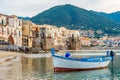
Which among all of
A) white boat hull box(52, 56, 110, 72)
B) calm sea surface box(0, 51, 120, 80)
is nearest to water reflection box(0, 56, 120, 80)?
calm sea surface box(0, 51, 120, 80)

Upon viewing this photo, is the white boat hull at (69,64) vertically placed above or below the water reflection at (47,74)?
above

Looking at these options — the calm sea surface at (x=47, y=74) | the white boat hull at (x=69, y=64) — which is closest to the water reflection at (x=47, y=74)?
the calm sea surface at (x=47, y=74)

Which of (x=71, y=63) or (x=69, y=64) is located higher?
(x=71, y=63)

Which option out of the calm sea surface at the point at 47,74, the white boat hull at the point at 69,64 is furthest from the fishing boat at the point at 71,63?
the calm sea surface at the point at 47,74

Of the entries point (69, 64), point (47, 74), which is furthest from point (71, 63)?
point (47, 74)

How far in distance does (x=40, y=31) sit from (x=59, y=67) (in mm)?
101554

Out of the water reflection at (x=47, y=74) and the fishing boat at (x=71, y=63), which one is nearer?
the water reflection at (x=47, y=74)

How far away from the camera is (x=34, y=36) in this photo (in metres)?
138

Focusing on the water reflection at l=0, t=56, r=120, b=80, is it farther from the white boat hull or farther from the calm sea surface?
the white boat hull

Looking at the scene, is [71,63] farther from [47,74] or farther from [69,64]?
[47,74]

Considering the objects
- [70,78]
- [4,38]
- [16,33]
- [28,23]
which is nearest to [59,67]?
[70,78]

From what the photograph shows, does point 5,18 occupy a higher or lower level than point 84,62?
higher

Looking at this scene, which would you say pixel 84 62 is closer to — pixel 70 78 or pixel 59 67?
pixel 59 67

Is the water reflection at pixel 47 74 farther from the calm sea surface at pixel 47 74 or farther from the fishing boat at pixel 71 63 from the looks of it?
the fishing boat at pixel 71 63
